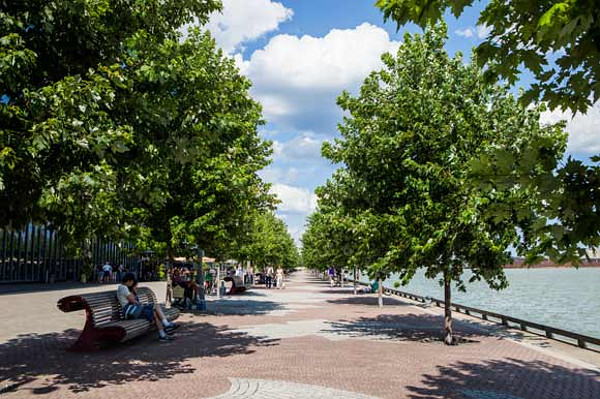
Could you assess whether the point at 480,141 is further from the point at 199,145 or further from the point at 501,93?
the point at 199,145

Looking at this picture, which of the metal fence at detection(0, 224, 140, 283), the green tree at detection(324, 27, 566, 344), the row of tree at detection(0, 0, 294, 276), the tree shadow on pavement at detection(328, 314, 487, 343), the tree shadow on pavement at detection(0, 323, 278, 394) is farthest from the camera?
the metal fence at detection(0, 224, 140, 283)

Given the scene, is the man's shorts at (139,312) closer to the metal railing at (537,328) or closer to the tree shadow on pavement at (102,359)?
the tree shadow on pavement at (102,359)

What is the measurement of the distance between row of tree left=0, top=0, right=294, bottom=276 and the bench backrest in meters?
2.85

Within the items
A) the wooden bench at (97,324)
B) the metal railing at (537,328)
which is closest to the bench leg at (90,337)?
the wooden bench at (97,324)

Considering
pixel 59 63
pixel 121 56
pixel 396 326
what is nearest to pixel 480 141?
pixel 396 326

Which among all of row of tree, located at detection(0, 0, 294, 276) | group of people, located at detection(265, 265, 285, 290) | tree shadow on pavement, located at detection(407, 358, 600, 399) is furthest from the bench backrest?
group of people, located at detection(265, 265, 285, 290)

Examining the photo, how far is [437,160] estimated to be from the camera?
1259 cm

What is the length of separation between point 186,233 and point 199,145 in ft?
29.7

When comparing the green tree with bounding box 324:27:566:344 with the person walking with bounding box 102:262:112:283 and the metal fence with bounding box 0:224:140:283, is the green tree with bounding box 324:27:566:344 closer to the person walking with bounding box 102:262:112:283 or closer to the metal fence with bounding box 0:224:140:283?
the metal fence with bounding box 0:224:140:283

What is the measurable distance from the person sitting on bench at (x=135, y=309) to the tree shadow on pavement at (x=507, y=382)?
6.34 metres

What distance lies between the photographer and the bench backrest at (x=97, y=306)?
10414 millimetres

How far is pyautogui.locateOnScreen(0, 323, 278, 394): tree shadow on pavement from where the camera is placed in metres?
7.94

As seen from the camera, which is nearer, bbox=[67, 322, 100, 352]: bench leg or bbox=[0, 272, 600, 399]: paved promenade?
bbox=[0, 272, 600, 399]: paved promenade

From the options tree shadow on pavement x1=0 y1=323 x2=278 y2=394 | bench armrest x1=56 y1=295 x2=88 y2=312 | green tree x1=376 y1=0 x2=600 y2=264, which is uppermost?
green tree x1=376 y1=0 x2=600 y2=264
